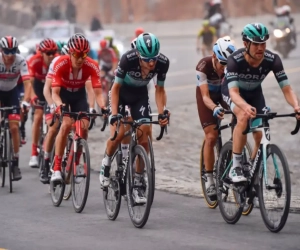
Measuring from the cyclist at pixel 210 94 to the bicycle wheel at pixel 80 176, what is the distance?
1.29m

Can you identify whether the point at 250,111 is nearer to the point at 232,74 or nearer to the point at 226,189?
the point at 232,74

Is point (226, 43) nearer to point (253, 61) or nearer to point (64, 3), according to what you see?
point (253, 61)

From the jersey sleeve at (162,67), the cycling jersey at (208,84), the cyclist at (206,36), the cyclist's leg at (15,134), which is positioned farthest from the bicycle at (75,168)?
the cyclist at (206,36)

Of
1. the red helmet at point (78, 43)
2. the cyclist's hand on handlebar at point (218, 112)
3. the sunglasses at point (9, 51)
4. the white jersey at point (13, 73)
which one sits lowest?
the cyclist's hand on handlebar at point (218, 112)

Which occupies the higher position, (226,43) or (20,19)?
(20,19)

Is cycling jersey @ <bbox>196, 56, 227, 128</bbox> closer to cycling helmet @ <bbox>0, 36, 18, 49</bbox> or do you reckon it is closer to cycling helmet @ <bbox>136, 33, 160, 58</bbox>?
cycling helmet @ <bbox>136, 33, 160, 58</bbox>

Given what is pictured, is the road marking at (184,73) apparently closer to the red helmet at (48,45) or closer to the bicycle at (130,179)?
the red helmet at (48,45)

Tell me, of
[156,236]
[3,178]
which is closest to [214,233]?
[156,236]

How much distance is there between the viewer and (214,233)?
34.3 feet

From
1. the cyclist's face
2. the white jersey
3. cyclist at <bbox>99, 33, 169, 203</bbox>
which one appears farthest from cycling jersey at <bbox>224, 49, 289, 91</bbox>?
the white jersey

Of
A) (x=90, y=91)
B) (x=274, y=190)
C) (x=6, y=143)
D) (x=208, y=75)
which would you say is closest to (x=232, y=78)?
(x=274, y=190)

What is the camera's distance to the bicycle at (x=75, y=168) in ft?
39.7

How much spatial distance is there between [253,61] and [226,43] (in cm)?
104

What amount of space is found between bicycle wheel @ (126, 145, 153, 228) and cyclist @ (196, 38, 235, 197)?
1113 millimetres
